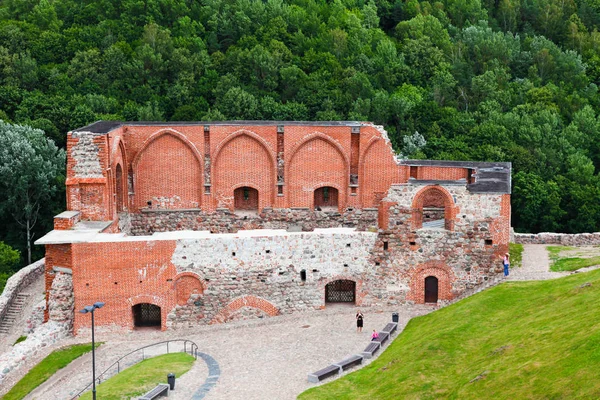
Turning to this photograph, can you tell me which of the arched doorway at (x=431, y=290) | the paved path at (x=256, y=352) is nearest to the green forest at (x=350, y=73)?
the arched doorway at (x=431, y=290)

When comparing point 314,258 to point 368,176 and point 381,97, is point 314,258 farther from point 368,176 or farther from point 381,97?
point 381,97

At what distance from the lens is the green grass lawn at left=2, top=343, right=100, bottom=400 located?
82.0 ft

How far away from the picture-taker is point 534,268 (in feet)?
98.6

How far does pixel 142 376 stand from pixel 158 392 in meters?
1.65

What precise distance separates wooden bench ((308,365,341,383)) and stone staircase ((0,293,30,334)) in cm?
1387

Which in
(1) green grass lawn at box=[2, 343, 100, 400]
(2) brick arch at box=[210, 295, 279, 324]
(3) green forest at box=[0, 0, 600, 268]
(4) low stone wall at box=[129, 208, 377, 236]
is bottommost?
(1) green grass lawn at box=[2, 343, 100, 400]

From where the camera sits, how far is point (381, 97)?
58000 mm

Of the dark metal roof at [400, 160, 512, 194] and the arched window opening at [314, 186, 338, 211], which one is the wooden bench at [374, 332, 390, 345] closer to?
the dark metal roof at [400, 160, 512, 194]

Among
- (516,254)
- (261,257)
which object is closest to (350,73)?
(516,254)

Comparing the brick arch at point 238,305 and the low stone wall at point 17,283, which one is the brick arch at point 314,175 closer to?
the brick arch at point 238,305

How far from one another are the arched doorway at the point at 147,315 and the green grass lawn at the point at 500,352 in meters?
9.03

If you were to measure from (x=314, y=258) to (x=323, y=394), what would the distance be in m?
8.17

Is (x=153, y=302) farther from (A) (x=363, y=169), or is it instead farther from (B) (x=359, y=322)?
(A) (x=363, y=169)

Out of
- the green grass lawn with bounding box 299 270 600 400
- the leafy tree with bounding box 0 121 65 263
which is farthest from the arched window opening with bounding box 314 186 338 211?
the leafy tree with bounding box 0 121 65 263
